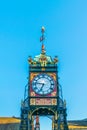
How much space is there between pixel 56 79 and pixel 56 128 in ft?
13.7

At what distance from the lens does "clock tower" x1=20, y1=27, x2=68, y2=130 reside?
36.8 metres

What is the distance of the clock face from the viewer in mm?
37312

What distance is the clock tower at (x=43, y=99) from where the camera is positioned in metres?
36.8

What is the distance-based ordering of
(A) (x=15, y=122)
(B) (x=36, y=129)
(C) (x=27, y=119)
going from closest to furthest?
1. (C) (x=27, y=119)
2. (B) (x=36, y=129)
3. (A) (x=15, y=122)

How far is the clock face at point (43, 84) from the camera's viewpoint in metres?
37.3

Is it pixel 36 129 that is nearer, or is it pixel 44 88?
pixel 44 88

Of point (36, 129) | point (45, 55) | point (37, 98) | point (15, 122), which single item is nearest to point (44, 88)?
point (37, 98)

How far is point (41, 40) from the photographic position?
4041 centimetres

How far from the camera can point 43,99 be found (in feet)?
122

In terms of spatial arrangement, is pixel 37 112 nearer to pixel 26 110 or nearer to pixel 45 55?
pixel 26 110

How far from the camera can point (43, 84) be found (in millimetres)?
37406

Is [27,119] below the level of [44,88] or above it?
below

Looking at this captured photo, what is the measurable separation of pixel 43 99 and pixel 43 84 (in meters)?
1.30

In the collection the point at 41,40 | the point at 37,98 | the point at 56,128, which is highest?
the point at 41,40
